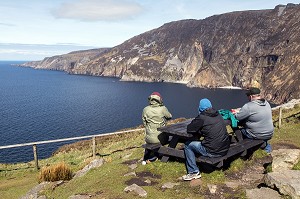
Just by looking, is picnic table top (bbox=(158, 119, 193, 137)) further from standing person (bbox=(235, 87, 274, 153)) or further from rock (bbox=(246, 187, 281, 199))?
rock (bbox=(246, 187, 281, 199))

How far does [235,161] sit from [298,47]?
192313 mm

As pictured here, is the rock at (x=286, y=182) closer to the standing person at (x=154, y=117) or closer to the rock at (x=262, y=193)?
the rock at (x=262, y=193)

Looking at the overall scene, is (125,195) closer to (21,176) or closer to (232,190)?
(232,190)

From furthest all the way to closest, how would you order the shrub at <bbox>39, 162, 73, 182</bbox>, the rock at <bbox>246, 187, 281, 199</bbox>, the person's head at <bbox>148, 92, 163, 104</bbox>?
1. the shrub at <bbox>39, 162, 73, 182</bbox>
2. the person's head at <bbox>148, 92, 163, 104</bbox>
3. the rock at <bbox>246, 187, 281, 199</bbox>

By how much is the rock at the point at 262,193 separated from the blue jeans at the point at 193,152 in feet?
4.90

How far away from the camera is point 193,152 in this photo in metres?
8.72

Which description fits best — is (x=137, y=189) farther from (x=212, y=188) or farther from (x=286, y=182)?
(x=286, y=182)

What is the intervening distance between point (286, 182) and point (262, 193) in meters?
0.65

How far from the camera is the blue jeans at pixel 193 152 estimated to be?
27.7ft

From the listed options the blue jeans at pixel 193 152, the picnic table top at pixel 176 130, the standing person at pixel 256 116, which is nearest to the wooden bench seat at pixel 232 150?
the blue jeans at pixel 193 152

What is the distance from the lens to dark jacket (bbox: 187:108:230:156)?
8195 millimetres

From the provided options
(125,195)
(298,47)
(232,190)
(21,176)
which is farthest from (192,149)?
(298,47)

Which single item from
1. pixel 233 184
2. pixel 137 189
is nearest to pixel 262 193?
pixel 233 184

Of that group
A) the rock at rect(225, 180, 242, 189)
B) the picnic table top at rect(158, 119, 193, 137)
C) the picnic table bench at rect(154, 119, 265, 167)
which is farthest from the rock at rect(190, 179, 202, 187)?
the picnic table top at rect(158, 119, 193, 137)
